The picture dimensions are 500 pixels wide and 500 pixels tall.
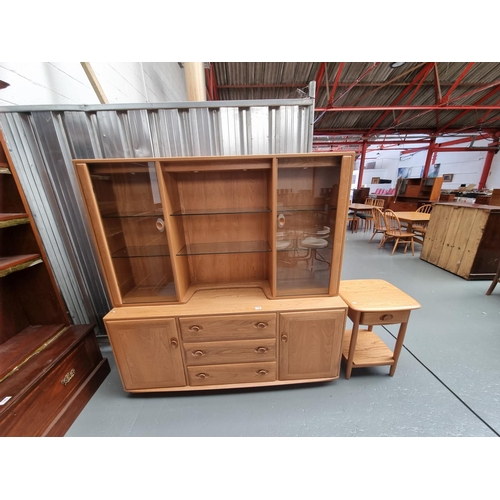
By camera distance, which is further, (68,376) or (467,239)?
(467,239)

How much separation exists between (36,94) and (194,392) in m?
2.44

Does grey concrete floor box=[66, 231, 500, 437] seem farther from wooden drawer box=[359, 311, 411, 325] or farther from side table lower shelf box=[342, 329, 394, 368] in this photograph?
wooden drawer box=[359, 311, 411, 325]

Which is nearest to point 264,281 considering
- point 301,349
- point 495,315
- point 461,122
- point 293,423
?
point 301,349

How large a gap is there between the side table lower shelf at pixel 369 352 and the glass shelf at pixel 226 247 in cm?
116

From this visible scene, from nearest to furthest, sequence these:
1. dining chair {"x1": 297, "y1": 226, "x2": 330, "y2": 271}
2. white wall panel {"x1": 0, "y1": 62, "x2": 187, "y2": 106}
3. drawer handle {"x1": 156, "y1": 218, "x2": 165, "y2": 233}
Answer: white wall panel {"x1": 0, "y1": 62, "x2": 187, "y2": 106} → drawer handle {"x1": 156, "y1": 218, "x2": 165, "y2": 233} → dining chair {"x1": 297, "y1": 226, "x2": 330, "y2": 271}

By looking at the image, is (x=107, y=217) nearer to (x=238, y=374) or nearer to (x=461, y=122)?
(x=238, y=374)

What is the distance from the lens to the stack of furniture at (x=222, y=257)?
132 centimetres

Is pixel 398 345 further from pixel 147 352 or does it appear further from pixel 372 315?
pixel 147 352

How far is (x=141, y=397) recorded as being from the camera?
154 cm

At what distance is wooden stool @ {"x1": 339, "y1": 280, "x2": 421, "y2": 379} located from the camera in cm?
145

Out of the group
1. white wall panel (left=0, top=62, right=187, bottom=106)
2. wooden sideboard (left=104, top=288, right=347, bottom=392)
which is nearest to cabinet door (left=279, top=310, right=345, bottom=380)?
wooden sideboard (left=104, top=288, right=347, bottom=392)

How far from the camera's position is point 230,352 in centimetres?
144

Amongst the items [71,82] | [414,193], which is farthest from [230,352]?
[414,193]

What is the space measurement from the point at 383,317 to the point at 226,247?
1.30 m
